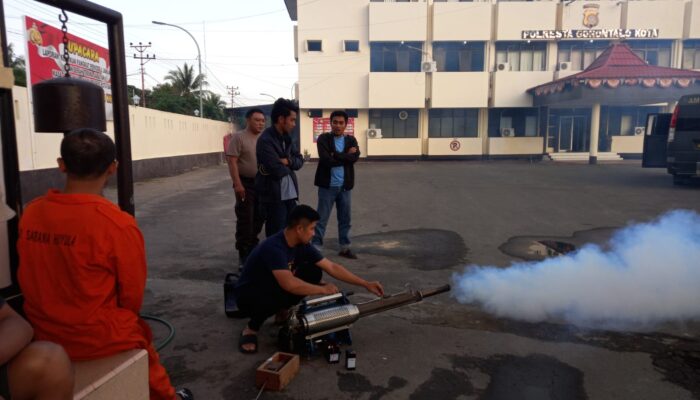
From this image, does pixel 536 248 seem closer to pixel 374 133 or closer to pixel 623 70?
pixel 623 70

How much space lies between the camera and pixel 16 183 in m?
2.64

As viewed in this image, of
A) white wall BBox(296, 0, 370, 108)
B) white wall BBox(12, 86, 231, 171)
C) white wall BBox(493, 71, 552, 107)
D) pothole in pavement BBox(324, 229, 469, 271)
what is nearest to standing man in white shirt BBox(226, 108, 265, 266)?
pothole in pavement BBox(324, 229, 469, 271)

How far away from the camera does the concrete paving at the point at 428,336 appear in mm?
2924

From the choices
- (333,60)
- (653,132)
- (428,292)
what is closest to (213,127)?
(333,60)

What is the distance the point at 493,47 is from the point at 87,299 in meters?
27.1

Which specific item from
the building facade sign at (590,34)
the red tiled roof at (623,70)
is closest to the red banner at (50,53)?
the red tiled roof at (623,70)

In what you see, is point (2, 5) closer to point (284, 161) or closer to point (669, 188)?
point (284, 161)

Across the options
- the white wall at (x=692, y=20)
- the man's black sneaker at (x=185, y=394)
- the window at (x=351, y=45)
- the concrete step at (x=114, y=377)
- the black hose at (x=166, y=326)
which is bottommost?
the black hose at (x=166, y=326)

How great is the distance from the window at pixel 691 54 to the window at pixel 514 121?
847cm

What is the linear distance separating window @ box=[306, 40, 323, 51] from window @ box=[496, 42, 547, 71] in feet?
32.2

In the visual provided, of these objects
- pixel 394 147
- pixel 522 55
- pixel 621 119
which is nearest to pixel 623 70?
pixel 522 55

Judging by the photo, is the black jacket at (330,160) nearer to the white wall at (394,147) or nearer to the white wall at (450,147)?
the white wall at (394,147)

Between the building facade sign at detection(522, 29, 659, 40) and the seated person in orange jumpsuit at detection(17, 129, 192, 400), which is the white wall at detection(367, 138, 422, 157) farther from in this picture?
the seated person in orange jumpsuit at detection(17, 129, 192, 400)

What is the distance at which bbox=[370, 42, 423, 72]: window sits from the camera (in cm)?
2631
